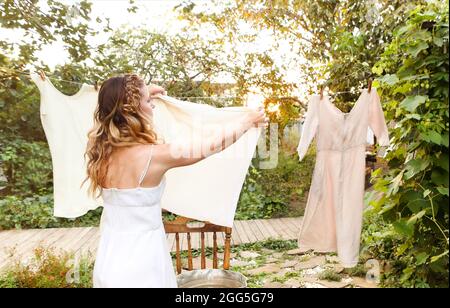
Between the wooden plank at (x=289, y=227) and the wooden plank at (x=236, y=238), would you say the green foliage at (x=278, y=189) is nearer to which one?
the wooden plank at (x=289, y=227)

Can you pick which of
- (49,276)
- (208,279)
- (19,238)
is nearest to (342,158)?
(208,279)

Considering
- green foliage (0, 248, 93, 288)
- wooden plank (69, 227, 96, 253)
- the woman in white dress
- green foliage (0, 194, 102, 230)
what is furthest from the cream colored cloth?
green foliage (0, 194, 102, 230)

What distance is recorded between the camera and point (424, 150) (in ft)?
6.50

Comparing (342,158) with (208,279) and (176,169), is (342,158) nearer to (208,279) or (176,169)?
(176,169)

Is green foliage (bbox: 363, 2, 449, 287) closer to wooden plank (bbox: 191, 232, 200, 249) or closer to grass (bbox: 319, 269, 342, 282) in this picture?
grass (bbox: 319, 269, 342, 282)

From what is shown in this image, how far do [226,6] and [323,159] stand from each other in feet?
13.6

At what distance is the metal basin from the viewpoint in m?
2.52

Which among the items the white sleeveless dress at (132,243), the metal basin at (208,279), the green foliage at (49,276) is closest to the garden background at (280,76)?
the white sleeveless dress at (132,243)

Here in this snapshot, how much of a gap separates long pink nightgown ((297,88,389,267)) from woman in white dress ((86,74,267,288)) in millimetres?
909

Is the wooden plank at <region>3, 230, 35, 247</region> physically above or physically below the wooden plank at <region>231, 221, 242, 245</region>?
above

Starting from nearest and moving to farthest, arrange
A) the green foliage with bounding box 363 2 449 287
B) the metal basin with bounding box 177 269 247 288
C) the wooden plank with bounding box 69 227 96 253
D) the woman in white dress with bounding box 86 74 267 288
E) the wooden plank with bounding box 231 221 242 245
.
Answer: the woman in white dress with bounding box 86 74 267 288
the green foliage with bounding box 363 2 449 287
the metal basin with bounding box 177 269 247 288
the wooden plank with bounding box 69 227 96 253
the wooden plank with bounding box 231 221 242 245

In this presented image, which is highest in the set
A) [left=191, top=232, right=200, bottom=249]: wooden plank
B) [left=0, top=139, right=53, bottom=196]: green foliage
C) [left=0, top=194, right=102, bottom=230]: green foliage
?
[left=0, top=139, right=53, bottom=196]: green foliage

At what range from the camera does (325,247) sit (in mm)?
2645
